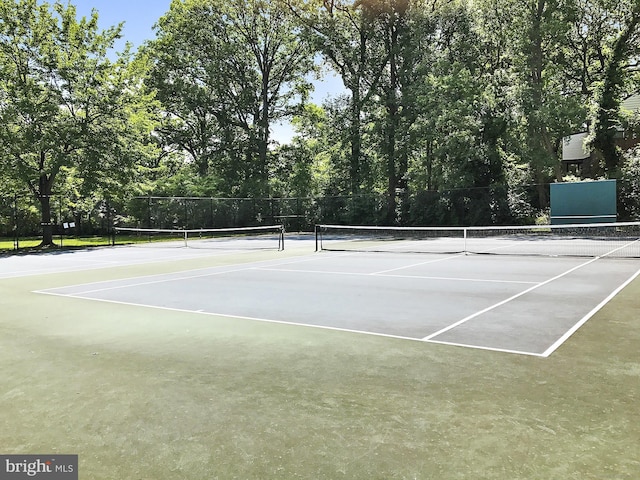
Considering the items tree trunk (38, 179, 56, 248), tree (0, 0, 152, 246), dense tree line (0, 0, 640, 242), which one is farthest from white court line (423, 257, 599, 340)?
tree trunk (38, 179, 56, 248)

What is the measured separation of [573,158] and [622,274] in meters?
31.8

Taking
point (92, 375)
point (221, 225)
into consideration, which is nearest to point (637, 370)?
point (92, 375)

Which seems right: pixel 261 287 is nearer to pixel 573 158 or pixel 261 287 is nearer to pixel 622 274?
pixel 622 274

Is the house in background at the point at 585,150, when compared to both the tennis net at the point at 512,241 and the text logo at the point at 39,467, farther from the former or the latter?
the text logo at the point at 39,467

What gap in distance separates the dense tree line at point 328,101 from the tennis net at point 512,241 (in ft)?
9.59

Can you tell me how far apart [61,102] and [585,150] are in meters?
28.1

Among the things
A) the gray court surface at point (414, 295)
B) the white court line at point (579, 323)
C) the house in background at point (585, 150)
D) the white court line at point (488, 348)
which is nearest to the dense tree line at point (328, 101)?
the house in background at point (585, 150)

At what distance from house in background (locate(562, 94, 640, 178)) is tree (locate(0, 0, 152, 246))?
2571 cm

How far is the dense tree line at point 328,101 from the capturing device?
→ 76.2 ft

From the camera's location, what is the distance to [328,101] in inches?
1419

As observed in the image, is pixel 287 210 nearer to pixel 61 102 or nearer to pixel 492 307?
pixel 61 102

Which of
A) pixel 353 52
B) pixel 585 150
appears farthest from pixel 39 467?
pixel 353 52

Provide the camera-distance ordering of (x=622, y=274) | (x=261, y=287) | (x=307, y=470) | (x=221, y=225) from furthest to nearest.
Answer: (x=221, y=225), (x=622, y=274), (x=261, y=287), (x=307, y=470)

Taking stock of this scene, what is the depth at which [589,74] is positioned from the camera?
112 feet
